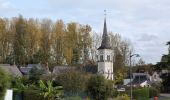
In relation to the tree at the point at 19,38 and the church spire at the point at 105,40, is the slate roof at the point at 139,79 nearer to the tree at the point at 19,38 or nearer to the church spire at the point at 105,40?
the church spire at the point at 105,40

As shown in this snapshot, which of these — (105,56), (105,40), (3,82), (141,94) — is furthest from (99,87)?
(105,56)

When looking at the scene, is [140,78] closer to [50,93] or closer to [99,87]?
[50,93]

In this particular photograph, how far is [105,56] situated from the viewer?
116000 mm

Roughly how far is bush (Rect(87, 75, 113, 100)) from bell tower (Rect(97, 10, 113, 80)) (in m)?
63.0

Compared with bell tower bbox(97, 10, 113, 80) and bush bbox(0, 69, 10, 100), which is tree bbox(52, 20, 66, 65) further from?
bush bbox(0, 69, 10, 100)

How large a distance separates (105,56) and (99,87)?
227 ft

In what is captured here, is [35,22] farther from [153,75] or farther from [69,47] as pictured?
[153,75]

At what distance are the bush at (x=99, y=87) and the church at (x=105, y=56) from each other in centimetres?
6296

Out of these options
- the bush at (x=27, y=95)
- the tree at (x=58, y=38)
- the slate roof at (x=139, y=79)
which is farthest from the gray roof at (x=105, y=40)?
the bush at (x=27, y=95)

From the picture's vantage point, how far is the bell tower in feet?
370

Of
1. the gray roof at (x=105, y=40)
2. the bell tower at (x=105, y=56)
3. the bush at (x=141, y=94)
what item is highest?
the gray roof at (x=105, y=40)

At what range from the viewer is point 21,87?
59.4 m

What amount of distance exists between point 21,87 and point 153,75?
9495 cm

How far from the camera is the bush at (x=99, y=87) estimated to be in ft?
155
